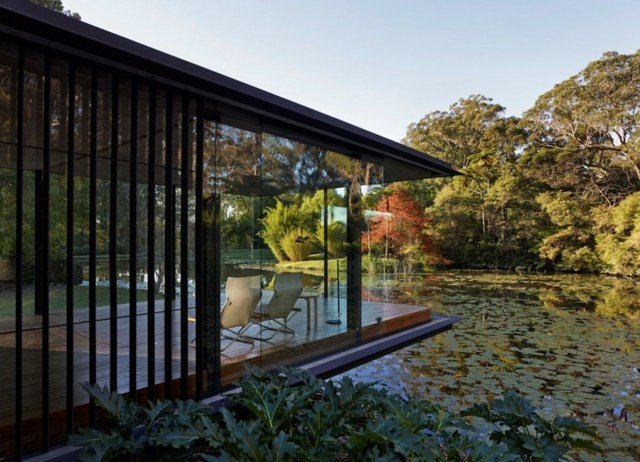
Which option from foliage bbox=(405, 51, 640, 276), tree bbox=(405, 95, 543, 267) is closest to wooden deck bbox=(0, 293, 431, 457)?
tree bbox=(405, 95, 543, 267)

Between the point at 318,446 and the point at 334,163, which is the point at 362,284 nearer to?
the point at 334,163

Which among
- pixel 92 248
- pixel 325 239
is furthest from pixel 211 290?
pixel 325 239

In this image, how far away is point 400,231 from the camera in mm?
11883

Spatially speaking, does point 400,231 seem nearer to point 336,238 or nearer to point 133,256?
point 336,238

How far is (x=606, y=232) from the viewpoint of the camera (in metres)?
17.0

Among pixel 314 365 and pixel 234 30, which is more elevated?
pixel 234 30

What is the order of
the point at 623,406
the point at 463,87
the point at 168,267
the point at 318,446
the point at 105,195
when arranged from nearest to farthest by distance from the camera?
the point at 318,446
the point at 168,267
the point at 623,406
the point at 105,195
the point at 463,87

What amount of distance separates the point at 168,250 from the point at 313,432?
1.73m

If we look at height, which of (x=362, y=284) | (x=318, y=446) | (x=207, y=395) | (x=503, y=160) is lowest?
(x=207, y=395)

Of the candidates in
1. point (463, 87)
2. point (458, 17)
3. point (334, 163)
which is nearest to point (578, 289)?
point (458, 17)

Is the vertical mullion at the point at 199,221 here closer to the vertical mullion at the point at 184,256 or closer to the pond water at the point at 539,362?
the vertical mullion at the point at 184,256

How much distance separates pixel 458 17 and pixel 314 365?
13.3 m

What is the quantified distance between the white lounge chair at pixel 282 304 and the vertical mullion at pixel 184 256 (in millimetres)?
865

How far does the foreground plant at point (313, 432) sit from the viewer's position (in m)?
1.86
